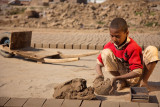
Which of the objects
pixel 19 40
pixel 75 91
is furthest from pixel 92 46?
pixel 75 91

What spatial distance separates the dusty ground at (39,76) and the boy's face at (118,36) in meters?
0.74

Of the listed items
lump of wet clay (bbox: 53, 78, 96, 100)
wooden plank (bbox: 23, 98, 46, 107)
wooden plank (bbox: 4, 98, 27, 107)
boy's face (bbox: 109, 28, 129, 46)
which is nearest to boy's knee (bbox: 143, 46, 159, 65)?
boy's face (bbox: 109, 28, 129, 46)

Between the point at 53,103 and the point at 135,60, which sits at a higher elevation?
the point at 135,60

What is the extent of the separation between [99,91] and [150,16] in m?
12.3

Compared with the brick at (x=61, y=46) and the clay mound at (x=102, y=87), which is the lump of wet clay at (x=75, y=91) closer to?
the clay mound at (x=102, y=87)

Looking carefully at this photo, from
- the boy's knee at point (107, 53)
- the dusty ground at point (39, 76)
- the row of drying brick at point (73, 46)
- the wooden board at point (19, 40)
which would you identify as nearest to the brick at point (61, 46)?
the row of drying brick at point (73, 46)

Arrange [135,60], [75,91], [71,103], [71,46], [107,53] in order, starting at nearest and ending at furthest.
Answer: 1. [71,103]
2. [75,91]
3. [135,60]
4. [107,53]
5. [71,46]

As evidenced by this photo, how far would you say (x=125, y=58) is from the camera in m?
3.22

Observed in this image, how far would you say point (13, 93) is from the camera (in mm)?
3213

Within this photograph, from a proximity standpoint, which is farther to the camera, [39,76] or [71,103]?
[39,76]

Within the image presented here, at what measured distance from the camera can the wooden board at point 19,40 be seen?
537 centimetres

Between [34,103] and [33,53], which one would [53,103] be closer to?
[34,103]

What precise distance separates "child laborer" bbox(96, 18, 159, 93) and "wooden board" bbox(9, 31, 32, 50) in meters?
2.68

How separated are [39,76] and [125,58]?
1651mm
